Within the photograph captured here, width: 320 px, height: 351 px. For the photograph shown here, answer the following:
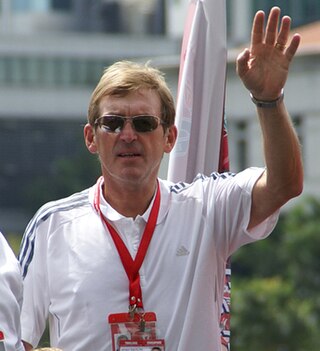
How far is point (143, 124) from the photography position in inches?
231

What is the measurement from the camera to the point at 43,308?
6.01 metres

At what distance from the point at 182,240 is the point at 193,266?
0.09m

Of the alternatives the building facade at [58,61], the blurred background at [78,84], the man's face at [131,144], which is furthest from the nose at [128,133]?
the building facade at [58,61]

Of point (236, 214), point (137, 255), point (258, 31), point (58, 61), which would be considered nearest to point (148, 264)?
point (137, 255)

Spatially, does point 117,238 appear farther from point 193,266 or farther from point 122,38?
point 122,38

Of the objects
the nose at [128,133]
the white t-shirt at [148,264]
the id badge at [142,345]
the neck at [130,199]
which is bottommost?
the id badge at [142,345]

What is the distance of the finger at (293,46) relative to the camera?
219 inches

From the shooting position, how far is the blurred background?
63938 millimetres

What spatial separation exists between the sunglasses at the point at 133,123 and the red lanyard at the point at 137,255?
26 centimetres

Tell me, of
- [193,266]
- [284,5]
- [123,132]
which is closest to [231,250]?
[193,266]

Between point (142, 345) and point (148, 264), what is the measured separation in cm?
27

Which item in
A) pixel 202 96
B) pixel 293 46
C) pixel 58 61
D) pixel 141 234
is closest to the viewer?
pixel 293 46

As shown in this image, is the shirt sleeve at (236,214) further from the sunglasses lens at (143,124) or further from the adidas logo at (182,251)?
the sunglasses lens at (143,124)

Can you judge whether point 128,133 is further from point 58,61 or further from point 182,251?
point 58,61
